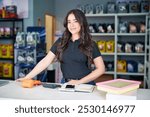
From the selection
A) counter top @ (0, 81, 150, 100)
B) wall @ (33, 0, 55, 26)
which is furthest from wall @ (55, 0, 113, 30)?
counter top @ (0, 81, 150, 100)

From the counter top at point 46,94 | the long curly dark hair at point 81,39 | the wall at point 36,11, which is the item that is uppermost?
the wall at point 36,11

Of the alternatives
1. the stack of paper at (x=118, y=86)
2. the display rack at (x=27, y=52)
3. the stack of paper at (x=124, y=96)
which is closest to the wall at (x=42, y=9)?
the display rack at (x=27, y=52)

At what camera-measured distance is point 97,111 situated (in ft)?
4.50

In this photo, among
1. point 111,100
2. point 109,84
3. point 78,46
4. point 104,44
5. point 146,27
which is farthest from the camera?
point 104,44

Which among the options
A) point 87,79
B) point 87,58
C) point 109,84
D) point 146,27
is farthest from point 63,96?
point 146,27

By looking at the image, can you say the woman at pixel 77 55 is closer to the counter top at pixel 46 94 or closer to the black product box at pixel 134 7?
the counter top at pixel 46 94

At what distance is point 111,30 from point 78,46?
11.1 feet

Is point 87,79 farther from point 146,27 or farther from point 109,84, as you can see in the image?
point 146,27

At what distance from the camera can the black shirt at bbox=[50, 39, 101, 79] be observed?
2.37 m

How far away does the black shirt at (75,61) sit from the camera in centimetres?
237

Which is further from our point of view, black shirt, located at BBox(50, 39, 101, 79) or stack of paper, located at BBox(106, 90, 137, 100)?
black shirt, located at BBox(50, 39, 101, 79)

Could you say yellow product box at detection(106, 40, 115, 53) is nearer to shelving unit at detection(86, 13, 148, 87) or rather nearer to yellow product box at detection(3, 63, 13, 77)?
shelving unit at detection(86, 13, 148, 87)

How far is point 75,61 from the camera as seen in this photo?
2381 mm

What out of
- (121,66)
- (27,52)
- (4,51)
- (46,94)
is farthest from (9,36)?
(46,94)
